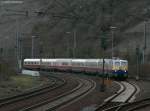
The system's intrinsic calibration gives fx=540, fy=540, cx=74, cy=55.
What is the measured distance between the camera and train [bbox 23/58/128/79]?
70562 millimetres

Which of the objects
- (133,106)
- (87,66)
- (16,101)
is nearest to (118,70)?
(87,66)

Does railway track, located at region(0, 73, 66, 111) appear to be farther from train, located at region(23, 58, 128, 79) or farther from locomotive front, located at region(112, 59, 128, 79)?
locomotive front, located at region(112, 59, 128, 79)

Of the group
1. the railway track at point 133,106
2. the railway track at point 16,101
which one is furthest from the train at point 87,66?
the railway track at point 133,106

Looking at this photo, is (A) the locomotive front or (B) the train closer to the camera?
(A) the locomotive front

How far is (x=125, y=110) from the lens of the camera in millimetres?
30297

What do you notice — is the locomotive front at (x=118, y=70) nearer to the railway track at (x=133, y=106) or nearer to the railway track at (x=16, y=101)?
the railway track at (x=16, y=101)

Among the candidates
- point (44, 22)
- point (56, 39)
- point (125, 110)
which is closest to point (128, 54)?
point (56, 39)

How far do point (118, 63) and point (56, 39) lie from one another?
5914cm

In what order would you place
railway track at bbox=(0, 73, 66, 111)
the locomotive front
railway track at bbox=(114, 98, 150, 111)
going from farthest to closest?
the locomotive front
railway track at bbox=(0, 73, 66, 111)
railway track at bbox=(114, 98, 150, 111)

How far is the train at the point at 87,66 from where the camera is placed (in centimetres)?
7056

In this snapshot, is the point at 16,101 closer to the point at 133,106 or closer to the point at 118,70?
the point at 133,106

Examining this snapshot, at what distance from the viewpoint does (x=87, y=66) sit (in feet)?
276

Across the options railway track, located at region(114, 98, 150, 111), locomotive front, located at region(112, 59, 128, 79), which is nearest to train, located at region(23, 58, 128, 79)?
locomotive front, located at region(112, 59, 128, 79)

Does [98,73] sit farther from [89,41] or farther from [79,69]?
[89,41]
